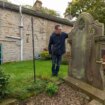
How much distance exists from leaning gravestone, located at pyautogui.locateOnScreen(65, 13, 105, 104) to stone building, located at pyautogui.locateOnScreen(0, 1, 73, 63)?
999cm

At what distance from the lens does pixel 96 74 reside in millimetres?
6109

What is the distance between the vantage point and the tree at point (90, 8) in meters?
23.3

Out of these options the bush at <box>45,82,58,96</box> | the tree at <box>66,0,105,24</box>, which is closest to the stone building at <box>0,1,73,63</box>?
the tree at <box>66,0,105,24</box>

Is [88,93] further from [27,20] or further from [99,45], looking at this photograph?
[27,20]

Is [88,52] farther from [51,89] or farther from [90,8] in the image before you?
[90,8]

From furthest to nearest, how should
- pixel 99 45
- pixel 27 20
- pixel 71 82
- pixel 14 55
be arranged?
pixel 27 20
pixel 14 55
pixel 71 82
pixel 99 45

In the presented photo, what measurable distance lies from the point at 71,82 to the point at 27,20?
1235 cm

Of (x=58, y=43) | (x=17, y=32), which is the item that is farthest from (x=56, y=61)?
(x=17, y=32)

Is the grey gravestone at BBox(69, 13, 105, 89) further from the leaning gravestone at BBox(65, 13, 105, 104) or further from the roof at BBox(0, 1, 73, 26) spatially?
the roof at BBox(0, 1, 73, 26)

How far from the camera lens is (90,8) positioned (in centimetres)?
2442

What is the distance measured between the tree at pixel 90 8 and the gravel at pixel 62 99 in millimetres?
17890

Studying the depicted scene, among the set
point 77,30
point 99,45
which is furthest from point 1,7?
point 99,45

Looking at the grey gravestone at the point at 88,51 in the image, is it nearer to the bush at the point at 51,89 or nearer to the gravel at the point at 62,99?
the gravel at the point at 62,99

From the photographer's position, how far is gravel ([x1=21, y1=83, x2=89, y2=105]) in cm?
601
